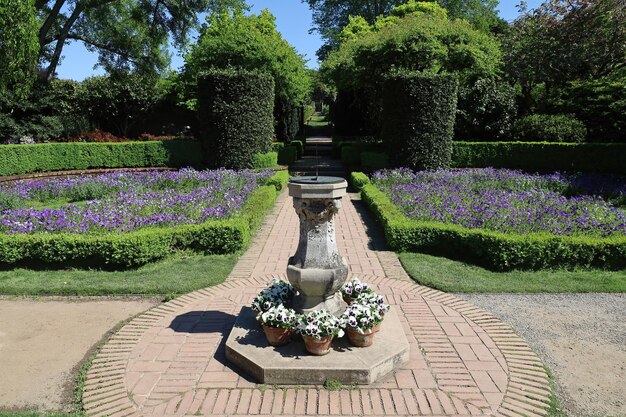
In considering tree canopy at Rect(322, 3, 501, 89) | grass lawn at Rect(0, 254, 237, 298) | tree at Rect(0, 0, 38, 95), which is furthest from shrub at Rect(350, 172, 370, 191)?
tree at Rect(0, 0, 38, 95)

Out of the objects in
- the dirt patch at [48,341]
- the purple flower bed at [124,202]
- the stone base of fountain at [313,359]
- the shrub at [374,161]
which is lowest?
the dirt patch at [48,341]

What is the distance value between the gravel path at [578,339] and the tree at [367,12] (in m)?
31.3

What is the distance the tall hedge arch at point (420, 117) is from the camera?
14375 mm

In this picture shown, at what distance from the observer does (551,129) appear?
666 inches

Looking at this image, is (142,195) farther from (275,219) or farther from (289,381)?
(289,381)

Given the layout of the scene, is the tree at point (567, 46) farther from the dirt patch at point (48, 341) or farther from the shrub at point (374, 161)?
the dirt patch at point (48, 341)

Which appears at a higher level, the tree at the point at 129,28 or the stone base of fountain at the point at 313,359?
the tree at the point at 129,28

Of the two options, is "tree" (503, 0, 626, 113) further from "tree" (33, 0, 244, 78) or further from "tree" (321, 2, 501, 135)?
"tree" (33, 0, 244, 78)

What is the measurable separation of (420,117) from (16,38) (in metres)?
14.6

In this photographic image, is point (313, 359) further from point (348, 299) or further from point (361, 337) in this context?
point (348, 299)

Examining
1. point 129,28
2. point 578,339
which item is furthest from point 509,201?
point 129,28

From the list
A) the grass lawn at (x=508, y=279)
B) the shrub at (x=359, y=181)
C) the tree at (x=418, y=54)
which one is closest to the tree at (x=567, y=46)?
the tree at (x=418, y=54)

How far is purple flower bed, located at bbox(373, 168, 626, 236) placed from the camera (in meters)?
7.87

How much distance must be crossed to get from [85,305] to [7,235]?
241 centimetres
